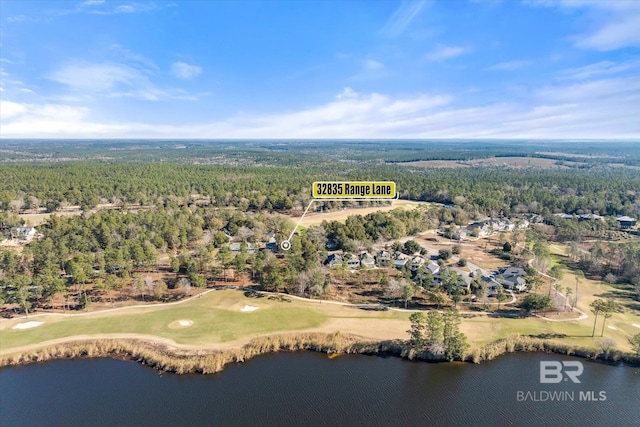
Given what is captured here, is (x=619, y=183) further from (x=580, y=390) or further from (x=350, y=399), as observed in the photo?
(x=350, y=399)

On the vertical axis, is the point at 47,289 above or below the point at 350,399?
above

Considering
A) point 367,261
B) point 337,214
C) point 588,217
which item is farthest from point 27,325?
point 588,217

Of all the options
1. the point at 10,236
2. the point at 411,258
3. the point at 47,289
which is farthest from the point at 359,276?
the point at 10,236

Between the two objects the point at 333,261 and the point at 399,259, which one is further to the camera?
the point at 399,259

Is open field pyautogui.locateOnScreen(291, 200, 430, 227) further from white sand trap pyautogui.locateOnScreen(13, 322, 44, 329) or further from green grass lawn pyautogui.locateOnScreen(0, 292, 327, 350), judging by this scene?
white sand trap pyautogui.locateOnScreen(13, 322, 44, 329)

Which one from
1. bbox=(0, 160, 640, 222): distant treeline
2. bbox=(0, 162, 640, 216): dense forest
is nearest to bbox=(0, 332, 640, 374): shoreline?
bbox=(0, 160, 640, 222): distant treeline

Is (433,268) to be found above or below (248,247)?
above

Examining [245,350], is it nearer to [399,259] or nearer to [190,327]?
[190,327]
